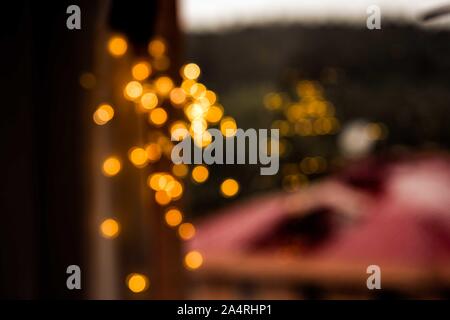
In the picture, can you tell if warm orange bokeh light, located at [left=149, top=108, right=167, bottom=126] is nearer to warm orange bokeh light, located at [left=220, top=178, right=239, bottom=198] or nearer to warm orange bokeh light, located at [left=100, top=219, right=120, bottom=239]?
warm orange bokeh light, located at [left=100, top=219, right=120, bottom=239]

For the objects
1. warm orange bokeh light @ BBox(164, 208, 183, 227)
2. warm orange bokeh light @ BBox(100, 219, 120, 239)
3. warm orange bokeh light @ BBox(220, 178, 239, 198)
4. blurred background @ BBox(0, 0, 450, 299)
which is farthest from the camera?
warm orange bokeh light @ BBox(220, 178, 239, 198)

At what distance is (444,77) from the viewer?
288 centimetres

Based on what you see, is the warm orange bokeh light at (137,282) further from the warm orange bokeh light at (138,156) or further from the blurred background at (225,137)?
the warm orange bokeh light at (138,156)

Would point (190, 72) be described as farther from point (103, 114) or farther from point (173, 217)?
point (173, 217)

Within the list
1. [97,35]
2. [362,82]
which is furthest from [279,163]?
[97,35]

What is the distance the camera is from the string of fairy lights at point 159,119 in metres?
1.41

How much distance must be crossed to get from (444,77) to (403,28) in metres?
0.36

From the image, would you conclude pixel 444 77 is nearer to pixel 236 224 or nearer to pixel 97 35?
pixel 236 224

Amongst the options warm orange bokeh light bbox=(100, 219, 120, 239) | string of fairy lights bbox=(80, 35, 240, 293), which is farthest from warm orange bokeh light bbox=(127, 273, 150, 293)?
warm orange bokeh light bbox=(100, 219, 120, 239)

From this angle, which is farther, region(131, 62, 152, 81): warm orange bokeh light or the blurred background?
region(131, 62, 152, 81): warm orange bokeh light

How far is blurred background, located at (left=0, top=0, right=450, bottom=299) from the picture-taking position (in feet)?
4.21

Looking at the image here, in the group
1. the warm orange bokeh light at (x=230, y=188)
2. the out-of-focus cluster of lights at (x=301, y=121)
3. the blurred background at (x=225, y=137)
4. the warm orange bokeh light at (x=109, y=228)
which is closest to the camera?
the blurred background at (x=225, y=137)

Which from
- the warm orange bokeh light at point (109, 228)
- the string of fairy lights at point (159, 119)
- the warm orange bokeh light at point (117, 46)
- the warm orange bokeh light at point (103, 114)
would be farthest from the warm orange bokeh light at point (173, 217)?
the warm orange bokeh light at point (117, 46)

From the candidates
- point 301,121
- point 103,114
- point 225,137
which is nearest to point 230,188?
point 301,121
